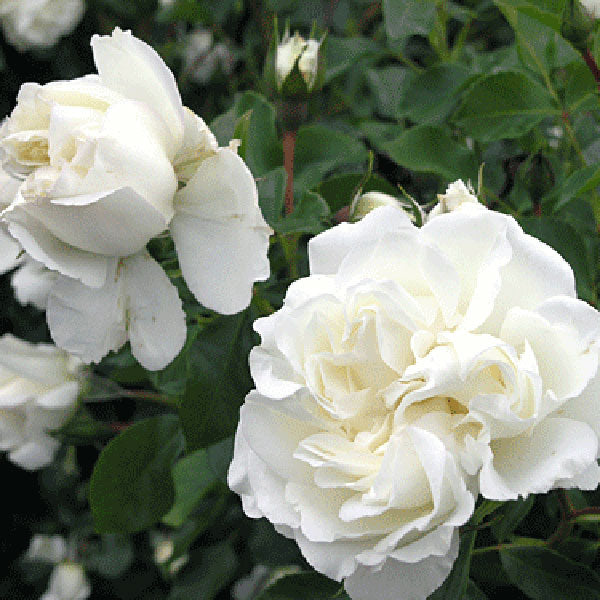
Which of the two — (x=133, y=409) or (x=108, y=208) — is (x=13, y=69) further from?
(x=108, y=208)

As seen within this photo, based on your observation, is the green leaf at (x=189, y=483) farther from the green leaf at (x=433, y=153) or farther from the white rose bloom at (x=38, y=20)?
the white rose bloom at (x=38, y=20)

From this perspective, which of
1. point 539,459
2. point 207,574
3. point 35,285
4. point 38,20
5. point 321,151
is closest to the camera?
point 539,459

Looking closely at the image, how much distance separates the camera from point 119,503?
82 centimetres

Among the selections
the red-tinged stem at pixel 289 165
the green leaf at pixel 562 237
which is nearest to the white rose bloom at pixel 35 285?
the red-tinged stem at pixel 289 165

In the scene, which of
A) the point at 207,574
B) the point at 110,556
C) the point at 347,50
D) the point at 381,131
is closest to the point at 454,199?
the point at 381,131

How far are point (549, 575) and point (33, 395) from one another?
57cm

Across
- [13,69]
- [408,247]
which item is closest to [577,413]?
[408,247]

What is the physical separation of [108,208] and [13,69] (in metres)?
1.16

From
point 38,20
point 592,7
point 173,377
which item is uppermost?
→ point 592,7

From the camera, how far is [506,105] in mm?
793

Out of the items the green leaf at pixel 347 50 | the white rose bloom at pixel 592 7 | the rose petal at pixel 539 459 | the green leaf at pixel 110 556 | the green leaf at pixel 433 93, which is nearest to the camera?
the rose petal at pixel 539 459

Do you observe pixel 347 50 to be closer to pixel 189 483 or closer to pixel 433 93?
pixel 433 93

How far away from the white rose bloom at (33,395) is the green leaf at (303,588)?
1.25 ft

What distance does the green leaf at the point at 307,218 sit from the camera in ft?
2.12
